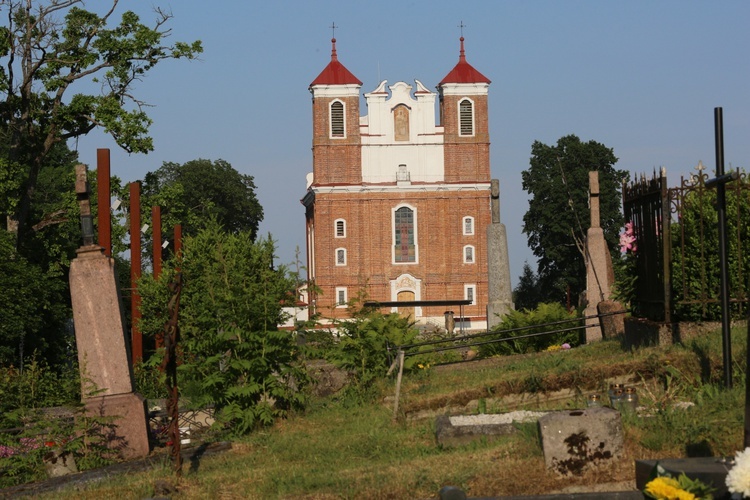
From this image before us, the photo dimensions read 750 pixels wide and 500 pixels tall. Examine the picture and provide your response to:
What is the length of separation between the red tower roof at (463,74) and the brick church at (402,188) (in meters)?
0.07

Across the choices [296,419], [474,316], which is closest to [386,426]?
[296,419]

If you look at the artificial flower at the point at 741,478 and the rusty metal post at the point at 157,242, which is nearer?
the artificial flower at the point at 741,478

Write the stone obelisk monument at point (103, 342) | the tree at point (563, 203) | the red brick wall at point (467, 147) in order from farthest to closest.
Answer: the red brick wall at point (467, 147) < the tree at point (563, 203) < the stone obelisk monument at point (103, 342)

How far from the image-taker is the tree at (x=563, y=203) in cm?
7050

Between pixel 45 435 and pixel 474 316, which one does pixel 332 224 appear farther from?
pixel 45 435

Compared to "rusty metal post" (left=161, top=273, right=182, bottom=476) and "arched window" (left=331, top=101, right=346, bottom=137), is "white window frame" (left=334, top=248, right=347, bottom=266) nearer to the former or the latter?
"arched window" (left=331, top=101, right=346, bottom=137)

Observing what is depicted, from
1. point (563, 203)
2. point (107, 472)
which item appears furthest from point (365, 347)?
point (563, 203)

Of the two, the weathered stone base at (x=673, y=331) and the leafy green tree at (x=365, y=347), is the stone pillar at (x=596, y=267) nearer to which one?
the leafy green tree at (x=365, y=347)

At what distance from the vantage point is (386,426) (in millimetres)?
12227

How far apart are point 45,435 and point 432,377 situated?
16.9ft

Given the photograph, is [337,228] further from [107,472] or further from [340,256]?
[107,472]

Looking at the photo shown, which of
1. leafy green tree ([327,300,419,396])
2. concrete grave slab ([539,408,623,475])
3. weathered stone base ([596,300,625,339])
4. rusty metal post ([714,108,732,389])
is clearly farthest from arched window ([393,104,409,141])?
concrete grave slab ([539,408,623,475])

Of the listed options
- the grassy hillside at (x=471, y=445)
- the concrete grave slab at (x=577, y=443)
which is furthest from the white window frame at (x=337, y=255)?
the concrete grave slab at (x=577, y=443)

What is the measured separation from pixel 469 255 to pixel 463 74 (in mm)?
12193
